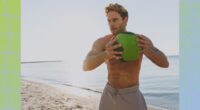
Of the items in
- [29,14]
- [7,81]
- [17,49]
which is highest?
[29,14]

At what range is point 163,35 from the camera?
9.14 feet

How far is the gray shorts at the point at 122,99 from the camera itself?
8.50ft

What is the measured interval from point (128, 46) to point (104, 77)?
279mm

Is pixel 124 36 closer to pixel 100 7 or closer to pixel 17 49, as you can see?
pixel 100 7

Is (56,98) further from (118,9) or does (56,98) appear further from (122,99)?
(118,9)

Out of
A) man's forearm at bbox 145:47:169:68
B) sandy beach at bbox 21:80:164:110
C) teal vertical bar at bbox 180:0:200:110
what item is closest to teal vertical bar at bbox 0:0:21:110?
sandy beach at bbox 21:80:164:110

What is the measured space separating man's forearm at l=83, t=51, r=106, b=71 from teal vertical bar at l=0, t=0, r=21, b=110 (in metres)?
0.44

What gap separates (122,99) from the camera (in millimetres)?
2594

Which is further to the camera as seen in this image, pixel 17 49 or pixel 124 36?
pixel 17 49

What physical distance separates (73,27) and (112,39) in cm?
33

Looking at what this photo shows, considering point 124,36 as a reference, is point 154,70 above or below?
below

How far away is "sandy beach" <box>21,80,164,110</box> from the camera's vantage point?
275cm

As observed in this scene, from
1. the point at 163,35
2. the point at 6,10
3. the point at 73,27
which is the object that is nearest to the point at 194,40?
the point at 163,35

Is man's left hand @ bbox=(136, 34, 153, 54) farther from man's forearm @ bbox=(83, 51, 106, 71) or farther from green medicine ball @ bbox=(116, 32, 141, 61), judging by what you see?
man's forearm @ bbox=(83, 51, 106, 71)
